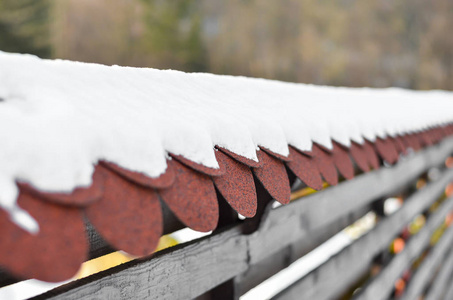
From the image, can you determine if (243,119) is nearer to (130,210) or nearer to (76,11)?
→ (130,210)

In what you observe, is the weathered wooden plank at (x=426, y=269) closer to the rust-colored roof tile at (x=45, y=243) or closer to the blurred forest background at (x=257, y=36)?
the rust-colored roof tile at (x=45, y=243)

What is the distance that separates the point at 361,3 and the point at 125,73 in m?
31.3

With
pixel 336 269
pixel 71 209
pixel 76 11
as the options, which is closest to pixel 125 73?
pixel 71 209

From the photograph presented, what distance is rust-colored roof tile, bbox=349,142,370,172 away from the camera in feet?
4.01

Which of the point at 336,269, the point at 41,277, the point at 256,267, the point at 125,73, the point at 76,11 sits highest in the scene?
the point at 76,11

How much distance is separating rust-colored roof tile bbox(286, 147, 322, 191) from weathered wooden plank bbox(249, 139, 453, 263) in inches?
12.0

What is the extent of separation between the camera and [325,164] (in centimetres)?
102

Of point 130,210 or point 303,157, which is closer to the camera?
point 130,210

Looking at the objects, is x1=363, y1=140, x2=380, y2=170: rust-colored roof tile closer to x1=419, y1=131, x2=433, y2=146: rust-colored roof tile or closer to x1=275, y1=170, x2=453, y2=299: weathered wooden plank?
x1=275, y1=170, x2=453, y2=299: weathered wooden plank

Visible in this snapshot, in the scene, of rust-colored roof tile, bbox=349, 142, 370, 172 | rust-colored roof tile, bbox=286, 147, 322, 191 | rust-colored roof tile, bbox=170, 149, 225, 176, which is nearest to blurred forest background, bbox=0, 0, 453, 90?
rust-colored roof tile, bbox=349, 142, 370, 172

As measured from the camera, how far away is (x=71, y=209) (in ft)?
1.40

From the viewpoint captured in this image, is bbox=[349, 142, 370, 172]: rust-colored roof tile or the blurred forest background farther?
the blurred forest background

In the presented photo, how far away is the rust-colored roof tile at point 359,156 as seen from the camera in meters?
1.22

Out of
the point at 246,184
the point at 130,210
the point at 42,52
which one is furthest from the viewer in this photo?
the point at 42,52
